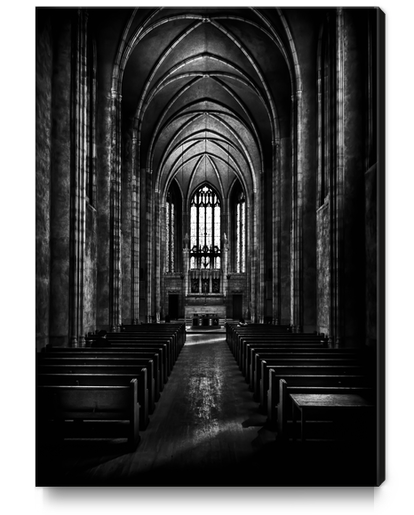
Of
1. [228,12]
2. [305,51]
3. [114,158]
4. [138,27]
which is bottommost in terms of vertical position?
[114,158]

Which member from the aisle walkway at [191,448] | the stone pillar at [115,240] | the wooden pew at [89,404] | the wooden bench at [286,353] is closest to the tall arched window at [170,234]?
the stone pillar at [115,240]

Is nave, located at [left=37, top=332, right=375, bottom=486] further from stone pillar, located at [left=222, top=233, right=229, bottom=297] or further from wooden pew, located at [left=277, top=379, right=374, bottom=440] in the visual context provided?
stone pillar, located at [left=222, top=233, right=229, bottom=297]

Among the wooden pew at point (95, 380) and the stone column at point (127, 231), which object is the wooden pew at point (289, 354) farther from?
the stone column at point (127, 231)

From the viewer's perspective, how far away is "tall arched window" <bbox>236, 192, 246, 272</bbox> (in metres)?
45.0

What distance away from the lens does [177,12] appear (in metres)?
18.3

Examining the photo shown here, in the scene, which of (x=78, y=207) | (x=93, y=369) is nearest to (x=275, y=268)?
(x=78, y=207)

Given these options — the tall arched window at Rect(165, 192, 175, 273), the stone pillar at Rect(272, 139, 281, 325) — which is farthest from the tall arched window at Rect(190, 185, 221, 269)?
the stone pillar at Rect(272, 139, 281, 325)

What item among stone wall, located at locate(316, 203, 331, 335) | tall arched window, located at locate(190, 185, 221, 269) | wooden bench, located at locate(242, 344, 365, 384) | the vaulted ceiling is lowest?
wooden bench, located at locate(242, 344, 365, 384)

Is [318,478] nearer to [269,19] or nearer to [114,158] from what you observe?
[114,158]

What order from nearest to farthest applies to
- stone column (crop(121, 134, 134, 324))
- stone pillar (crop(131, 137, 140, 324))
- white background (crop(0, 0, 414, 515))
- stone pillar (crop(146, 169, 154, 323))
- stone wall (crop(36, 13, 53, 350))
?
white background (crop(0, 0, 414, 515))
stone wall (crop(36, 13, 53, 350))
stone column (crop(121, 134, 134, 324))
stone pillar (crop(131, 137, 140, 324))
stone pillar (crop(146, 169, 154, 323))

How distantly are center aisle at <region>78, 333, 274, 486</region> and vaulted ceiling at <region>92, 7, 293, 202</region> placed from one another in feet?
39.2
